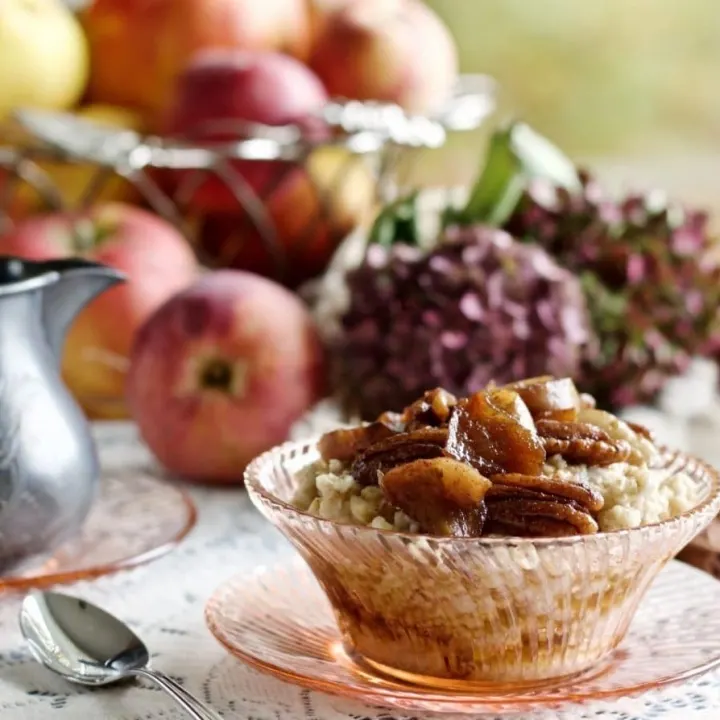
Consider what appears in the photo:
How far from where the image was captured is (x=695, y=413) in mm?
1324

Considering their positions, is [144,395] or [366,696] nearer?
[366,696]

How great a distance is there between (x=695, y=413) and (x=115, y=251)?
66cm

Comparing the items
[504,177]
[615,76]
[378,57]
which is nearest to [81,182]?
[378,57]

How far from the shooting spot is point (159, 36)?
4.80 feet

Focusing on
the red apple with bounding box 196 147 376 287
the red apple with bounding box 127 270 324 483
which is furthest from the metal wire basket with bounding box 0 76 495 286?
the red apple with bounding box 127 270 324 483

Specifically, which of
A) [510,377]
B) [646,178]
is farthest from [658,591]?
[646,178]

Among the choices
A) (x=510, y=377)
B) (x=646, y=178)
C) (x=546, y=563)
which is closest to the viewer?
(x=546, y=563)

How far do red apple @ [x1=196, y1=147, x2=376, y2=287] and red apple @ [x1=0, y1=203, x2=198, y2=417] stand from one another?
0.12m

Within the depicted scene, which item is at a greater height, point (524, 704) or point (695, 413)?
point (524, 704)

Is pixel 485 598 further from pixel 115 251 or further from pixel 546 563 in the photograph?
pixel 115 251

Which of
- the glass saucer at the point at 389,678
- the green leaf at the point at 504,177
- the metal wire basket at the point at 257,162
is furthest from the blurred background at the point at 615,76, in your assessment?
the glass saucer at the point at 389,678

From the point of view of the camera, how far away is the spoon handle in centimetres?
63

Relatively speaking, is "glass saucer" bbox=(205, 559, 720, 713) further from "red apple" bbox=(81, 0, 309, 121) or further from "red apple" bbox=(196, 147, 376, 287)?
"red apple" bbox=(81, 0, 309, 121)

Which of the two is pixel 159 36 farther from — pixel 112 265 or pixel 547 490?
pixel 547 490
